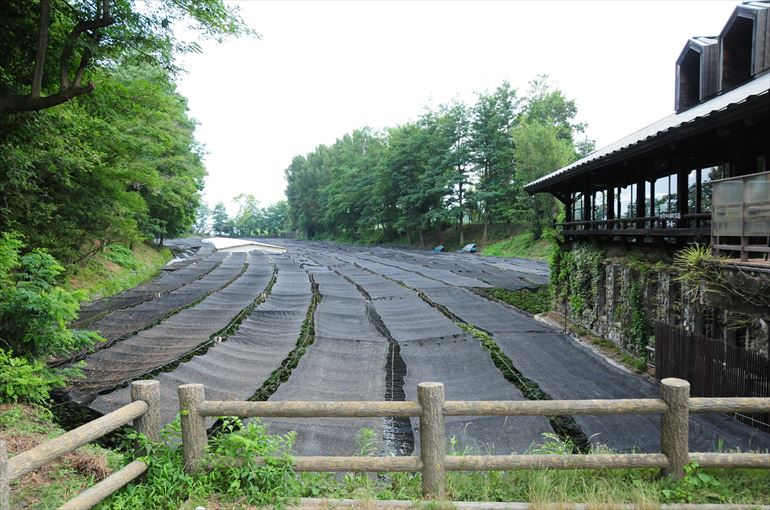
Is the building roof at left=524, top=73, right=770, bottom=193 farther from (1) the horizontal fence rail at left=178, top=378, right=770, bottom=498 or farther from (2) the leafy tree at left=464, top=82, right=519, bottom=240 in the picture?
(2) the leafy tree at left=464, top=82, right=519, bottom=240

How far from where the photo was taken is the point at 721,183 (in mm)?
7203

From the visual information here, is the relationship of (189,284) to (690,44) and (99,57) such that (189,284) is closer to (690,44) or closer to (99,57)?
(99,57)

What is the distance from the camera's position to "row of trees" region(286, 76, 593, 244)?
38.5 m

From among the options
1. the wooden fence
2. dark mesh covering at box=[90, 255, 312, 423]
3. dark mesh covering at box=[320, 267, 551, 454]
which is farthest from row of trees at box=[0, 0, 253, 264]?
dark mesh covering at box=[320, 267, 551, 454]

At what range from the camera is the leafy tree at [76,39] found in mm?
7090

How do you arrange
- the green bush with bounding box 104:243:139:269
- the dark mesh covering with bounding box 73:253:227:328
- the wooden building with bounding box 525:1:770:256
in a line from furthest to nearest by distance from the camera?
1. the green bush with bounding box 104:243:139:269
2. the dark mesh covering with bounding box 73:253:227:328
3. the wooden building with bounding box 525:1:770:256

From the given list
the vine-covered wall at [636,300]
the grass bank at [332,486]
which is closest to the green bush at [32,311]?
the grass bank at [332,486]

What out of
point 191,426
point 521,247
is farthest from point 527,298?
point 521,247

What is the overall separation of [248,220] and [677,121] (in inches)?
5245

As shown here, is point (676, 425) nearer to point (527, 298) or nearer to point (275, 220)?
point (527, 298)

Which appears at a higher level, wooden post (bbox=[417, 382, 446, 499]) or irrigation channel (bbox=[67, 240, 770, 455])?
wooden post (bbox=[417, 382, 446, 499])

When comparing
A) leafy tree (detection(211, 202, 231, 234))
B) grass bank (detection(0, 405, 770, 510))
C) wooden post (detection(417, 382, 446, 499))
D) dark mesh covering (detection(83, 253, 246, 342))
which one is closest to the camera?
grass bank (detection(0, 405, 770, 510))

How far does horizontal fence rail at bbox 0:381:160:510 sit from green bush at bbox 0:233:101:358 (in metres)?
4.57

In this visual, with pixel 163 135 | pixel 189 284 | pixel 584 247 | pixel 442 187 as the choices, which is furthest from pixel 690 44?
pixel 442 187
